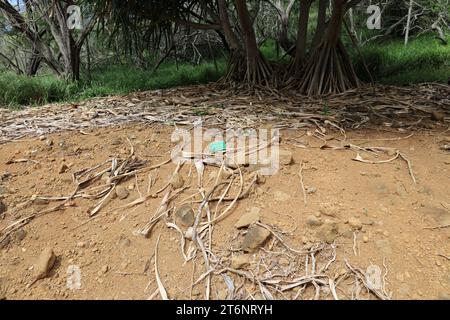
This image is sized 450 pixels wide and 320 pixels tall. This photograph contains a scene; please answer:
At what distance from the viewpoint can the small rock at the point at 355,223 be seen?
136 cm

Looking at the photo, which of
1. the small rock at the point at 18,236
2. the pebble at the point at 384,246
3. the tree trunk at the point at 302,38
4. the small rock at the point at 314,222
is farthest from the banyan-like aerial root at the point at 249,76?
the small rock at the point at 18,236

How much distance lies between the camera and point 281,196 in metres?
1.54

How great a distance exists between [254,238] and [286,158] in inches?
20.9

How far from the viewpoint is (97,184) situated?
182cm

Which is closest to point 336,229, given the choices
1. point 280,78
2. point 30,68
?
point 280,78

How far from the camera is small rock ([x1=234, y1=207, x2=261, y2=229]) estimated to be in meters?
1.42

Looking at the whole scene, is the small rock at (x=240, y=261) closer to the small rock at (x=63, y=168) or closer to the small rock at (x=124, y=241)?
the small rock at (x=124, y=241)

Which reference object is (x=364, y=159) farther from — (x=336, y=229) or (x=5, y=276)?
(x=5, y=276)

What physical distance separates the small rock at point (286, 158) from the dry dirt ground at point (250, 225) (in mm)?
19

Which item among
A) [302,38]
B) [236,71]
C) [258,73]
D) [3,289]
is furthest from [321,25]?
[3,289]

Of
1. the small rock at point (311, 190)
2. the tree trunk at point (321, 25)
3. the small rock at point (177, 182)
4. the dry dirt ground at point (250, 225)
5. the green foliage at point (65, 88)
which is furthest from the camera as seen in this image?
the green foliage at point (65, 88)

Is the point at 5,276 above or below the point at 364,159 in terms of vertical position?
below

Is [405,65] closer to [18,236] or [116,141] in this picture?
[116,141]

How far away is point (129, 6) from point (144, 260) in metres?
2.94
